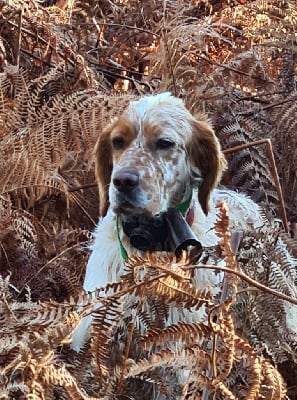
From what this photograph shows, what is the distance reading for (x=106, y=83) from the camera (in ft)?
17.3

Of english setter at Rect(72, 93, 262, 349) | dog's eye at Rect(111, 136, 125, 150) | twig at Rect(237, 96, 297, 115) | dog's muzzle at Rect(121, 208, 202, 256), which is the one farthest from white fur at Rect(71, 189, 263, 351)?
twig at Rect(237, 96, 297, 115)

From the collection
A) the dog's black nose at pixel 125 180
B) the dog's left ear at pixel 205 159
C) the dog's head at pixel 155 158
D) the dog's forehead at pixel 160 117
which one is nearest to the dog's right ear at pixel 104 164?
the dog's head at pixel 155 158

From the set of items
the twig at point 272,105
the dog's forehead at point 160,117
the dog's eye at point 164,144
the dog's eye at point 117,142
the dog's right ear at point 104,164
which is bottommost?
the twig at point 272,105

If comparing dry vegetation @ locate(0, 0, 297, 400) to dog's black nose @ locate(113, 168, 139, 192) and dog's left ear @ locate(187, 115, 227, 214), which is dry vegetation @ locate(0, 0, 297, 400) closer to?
dog's left ear @ locate(187, 115, 227, 214)

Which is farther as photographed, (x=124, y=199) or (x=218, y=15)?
(x=218, y=15)

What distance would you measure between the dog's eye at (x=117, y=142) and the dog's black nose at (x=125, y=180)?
0.34 meters

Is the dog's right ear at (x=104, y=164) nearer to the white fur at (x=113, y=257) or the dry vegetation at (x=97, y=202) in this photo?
the white fur at (x=113, y=257)

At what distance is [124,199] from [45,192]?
920 millimetres

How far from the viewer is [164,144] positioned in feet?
11.1

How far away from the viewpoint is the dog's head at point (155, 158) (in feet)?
10.1

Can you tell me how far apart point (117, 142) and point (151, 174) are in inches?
12.2

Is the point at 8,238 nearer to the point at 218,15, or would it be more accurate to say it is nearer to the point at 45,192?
the point at 45,192

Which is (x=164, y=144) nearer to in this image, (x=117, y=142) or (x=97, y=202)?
(x=117, y=142)

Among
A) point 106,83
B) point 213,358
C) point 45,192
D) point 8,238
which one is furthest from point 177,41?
point 213,358
